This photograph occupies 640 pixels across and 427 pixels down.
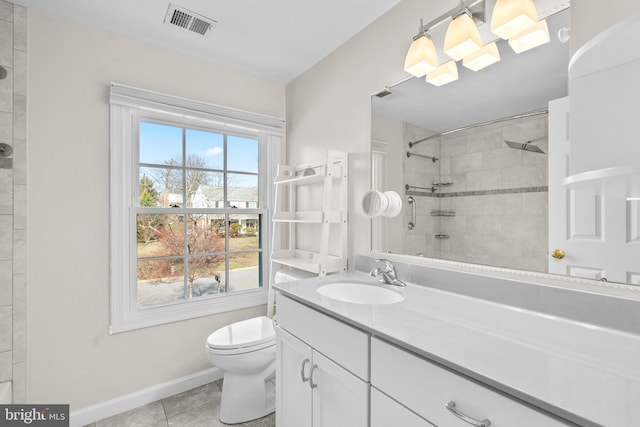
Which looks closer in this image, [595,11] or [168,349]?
[595,11]

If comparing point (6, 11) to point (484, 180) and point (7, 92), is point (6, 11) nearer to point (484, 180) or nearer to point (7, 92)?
point (7, 92)

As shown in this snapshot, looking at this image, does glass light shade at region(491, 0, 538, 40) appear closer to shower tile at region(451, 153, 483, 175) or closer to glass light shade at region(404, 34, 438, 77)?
glass light shade at region(404, 34, 438, 77)

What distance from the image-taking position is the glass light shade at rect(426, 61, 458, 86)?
1420mm

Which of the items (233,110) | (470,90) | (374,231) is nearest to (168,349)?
(374,231)

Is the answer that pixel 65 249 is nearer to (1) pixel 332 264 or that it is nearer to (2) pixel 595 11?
(1) pixel 332 264

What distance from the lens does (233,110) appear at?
2287mm

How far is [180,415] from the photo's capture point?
1842 mm

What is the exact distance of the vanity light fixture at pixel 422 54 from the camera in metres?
1.42

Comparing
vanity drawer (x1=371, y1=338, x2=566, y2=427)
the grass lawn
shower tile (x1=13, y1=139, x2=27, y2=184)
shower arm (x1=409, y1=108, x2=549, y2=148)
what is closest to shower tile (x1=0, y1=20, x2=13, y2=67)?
shower tile (x1=13, y1=139, x2=27, y2=184)

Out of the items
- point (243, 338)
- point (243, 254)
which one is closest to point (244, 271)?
point (243, 254)

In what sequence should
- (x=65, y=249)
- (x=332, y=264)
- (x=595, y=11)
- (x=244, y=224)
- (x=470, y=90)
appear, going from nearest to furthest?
(x=595, y=11) < (x=470, y=90) < (x=65, y=249) < (x=332, y=264) < (x=244, y=224)

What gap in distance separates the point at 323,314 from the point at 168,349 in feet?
5.05

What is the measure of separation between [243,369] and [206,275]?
86cm

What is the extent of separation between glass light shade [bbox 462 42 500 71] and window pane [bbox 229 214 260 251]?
1.86 meters
